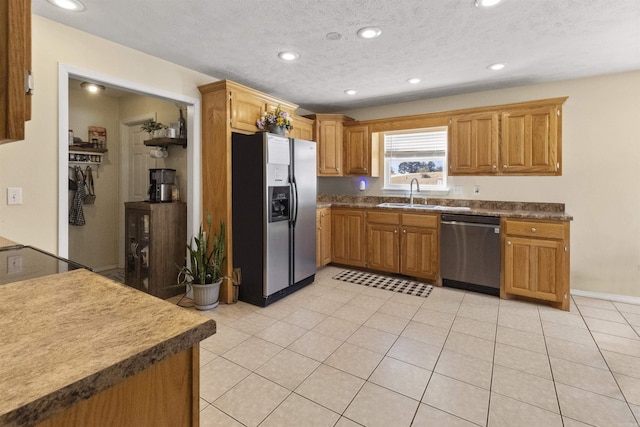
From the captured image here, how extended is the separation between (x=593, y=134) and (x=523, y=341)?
8.09 feet

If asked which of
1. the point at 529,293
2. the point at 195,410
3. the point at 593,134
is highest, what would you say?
the point at 593,134

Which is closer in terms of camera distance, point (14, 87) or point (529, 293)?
point (14, 87)

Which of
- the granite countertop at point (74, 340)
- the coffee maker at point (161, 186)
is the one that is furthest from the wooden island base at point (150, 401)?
the coffee maker at point (161, 186)

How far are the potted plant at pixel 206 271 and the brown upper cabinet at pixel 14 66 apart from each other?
97.0 inches

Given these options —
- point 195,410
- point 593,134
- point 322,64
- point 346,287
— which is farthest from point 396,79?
point 195,410

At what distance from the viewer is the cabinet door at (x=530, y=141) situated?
3.40 meters

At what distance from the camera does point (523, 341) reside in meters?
2.48

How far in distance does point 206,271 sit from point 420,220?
8.19ft

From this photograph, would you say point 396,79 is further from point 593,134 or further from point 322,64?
point 593,134

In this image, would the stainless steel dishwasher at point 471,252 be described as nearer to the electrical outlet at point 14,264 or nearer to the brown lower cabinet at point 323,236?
the brown lower cabinet at point 323,236

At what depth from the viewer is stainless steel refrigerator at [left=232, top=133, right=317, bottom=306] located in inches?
122

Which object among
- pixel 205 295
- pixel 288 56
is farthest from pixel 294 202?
pixel 288 56

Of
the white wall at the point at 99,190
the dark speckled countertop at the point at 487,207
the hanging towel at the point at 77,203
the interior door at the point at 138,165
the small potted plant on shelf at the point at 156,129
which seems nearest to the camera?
the dark speckled countertop at the point at 487,207

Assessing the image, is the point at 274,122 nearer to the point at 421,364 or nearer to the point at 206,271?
the point at 206,271
